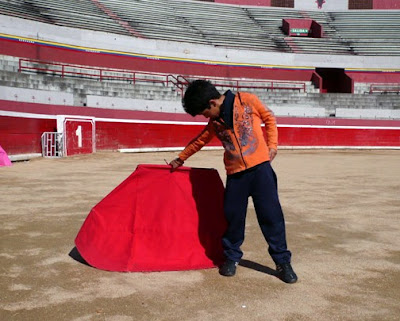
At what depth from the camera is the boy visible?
234 cm

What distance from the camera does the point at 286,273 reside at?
236cm

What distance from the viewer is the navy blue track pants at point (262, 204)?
7.73 feet

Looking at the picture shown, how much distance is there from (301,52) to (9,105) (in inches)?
A: 578

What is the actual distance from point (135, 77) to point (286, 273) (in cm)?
1580

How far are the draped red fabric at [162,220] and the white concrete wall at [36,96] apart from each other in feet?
29.6

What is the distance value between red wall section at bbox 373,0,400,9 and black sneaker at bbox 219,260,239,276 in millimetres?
26339

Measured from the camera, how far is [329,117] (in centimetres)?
1675

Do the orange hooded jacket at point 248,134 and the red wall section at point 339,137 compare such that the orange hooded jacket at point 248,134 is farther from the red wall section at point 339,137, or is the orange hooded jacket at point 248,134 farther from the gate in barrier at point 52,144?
the red wall section at point 339,137

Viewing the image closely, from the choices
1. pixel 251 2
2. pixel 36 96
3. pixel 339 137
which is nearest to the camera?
pixel 36 96

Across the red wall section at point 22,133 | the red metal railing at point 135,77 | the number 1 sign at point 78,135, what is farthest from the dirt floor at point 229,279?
the red metal railing at point 135,77

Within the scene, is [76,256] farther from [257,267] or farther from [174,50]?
[174,50]

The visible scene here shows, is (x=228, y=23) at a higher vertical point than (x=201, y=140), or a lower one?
higher

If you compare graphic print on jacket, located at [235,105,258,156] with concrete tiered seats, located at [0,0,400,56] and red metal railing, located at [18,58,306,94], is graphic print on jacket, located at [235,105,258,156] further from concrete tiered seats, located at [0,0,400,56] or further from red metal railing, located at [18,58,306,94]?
concrete tiered seats, located at [0,0,400,56]

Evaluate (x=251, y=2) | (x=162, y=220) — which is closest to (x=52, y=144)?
(x=162, y=220)
